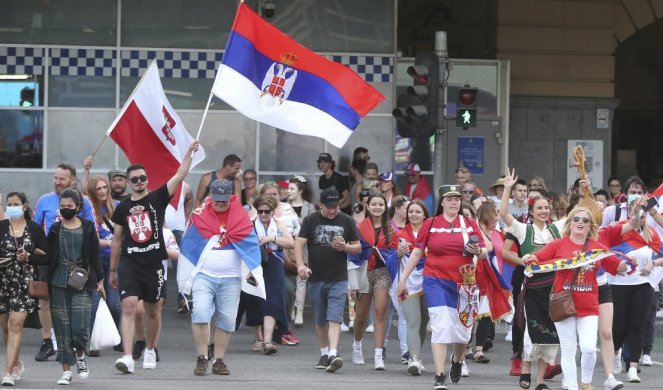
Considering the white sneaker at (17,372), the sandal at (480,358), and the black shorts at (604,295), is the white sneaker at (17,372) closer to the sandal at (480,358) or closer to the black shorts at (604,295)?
the sandal at (480,358)

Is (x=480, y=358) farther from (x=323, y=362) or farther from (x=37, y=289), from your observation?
(x=37, y=289)

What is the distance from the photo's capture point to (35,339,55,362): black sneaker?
13.2 metres

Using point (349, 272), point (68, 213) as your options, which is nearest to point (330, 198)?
point (349, 272)

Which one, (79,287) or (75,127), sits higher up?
(75,127)

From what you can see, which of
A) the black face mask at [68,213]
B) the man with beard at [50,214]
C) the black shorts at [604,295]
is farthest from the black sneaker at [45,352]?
the black shorts at [604,295]

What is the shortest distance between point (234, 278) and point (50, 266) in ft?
5.54

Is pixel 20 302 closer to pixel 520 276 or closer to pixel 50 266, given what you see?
pixel 50 266

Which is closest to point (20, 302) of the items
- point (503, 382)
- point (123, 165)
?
point (503, 382)

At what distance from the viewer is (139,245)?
12453 mm

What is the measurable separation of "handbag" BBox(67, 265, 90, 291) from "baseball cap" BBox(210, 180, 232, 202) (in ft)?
4.71

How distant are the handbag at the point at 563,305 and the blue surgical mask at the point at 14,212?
4440 millimetres

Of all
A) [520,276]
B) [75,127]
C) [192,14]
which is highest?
[192,14]

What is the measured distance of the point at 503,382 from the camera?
12516mm

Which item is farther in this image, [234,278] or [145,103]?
[145,103]
